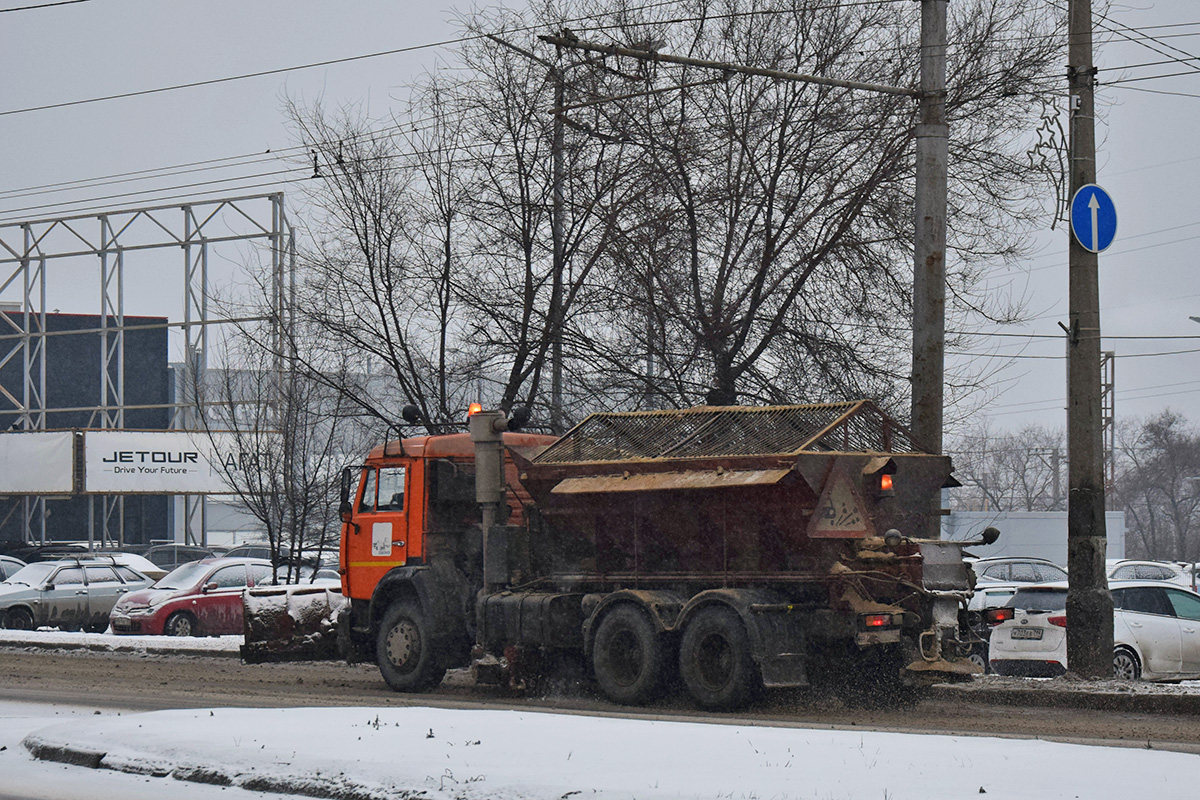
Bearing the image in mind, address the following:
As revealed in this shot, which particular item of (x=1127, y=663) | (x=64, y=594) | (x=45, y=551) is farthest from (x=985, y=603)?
(x=45, y=551)

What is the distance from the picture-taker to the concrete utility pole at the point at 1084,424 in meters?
14.4

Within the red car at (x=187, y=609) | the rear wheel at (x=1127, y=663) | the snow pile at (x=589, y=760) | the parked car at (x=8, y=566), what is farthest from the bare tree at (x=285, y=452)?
the snow pile at (x=589, y=760)

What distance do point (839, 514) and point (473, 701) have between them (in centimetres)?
439

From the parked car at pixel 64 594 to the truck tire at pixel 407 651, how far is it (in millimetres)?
14632

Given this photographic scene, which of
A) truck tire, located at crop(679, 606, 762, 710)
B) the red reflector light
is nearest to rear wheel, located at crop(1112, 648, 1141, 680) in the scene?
the red reflector light

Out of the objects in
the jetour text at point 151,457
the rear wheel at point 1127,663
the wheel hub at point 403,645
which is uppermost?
the jetour text at point 151,457

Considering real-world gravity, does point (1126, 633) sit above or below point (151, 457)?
below

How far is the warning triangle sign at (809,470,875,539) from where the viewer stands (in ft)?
42.2

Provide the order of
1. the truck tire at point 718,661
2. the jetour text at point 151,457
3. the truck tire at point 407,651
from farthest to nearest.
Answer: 1. the jetour text at point 151,457
2. the truck tire at point 407,651
3. the truck tire at point 718,661

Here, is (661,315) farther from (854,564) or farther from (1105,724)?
(1105,724)

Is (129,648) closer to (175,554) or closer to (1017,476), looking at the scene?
(175,554)

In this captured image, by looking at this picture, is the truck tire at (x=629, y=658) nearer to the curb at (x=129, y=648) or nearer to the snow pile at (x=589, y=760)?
the snow pile at (x=589, y=760)

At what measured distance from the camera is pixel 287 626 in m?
17.5

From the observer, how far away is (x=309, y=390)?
26.9m
